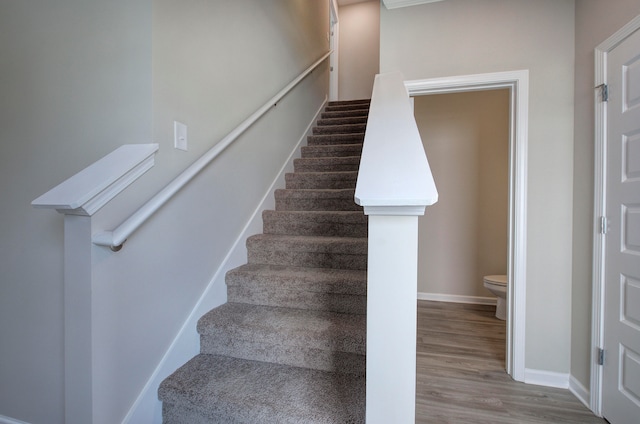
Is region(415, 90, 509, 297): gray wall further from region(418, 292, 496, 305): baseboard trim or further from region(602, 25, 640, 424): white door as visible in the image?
region(602, 25, 640, 424): white door

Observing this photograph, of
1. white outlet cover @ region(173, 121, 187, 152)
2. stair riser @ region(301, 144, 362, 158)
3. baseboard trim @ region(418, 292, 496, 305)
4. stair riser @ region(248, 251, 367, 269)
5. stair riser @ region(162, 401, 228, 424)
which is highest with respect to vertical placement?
stair riser @ region(301, 144, 362, 158)

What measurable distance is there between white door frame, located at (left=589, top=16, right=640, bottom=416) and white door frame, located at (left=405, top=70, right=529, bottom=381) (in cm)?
32

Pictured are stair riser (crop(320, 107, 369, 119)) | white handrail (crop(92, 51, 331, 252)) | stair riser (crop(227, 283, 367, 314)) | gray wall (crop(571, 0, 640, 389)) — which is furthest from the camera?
stair riser (crop(320, 107, 369, 119))

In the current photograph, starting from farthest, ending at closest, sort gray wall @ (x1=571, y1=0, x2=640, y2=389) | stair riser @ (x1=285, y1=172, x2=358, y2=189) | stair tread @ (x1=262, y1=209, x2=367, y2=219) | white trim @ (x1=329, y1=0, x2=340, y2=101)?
white trim @ (x1=329, y1=0, x2=340, y2=101)
stair riser @ (x1=285, y1=172, x2=358, y2=189)
stair tread @ (x1=262, y1=209, x2=367, y2=219)
gray wall @ (x1=571, y1=0, x2=640, y2=389)

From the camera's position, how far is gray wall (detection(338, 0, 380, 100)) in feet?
16.5

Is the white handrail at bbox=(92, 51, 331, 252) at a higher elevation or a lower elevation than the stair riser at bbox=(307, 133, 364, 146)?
lower

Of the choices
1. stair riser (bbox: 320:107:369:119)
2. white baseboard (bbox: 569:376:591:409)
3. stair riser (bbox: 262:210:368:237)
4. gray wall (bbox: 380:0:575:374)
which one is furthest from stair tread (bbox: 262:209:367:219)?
stair riser (bbox: 320:107:369:119)

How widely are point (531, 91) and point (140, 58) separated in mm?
2130

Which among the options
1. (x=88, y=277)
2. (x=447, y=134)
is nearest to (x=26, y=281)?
(x=88, y=277)

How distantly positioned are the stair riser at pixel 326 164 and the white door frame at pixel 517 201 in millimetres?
1055

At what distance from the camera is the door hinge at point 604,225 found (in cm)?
156

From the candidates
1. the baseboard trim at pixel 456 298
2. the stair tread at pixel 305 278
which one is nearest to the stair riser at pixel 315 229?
the stair tread at pixel 305 278

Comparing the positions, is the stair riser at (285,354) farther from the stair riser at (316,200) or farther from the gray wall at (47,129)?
the stair riser at (316,200)

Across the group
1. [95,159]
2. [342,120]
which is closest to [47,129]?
[95,159]
